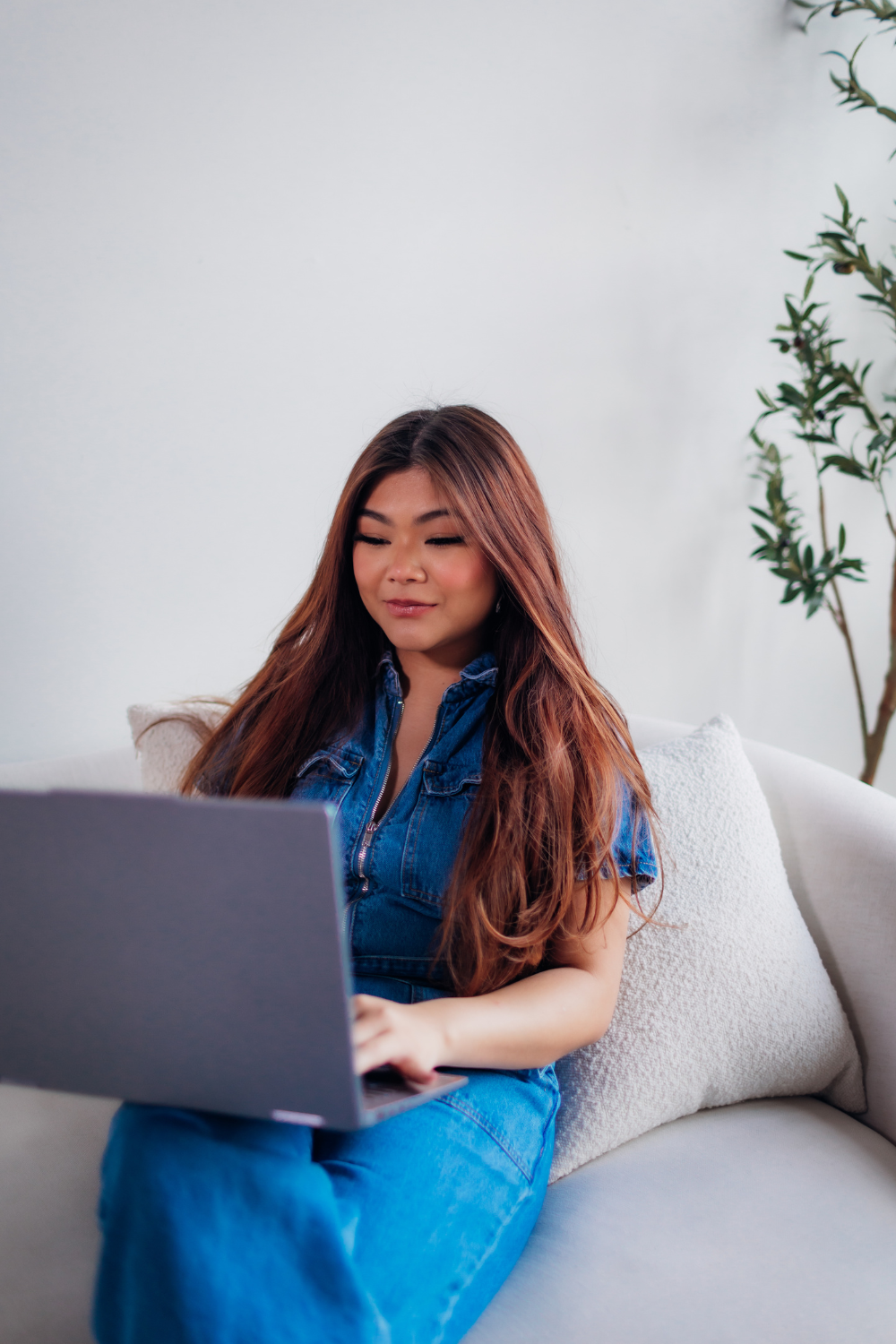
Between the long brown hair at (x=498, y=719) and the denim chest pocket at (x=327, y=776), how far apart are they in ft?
0.09

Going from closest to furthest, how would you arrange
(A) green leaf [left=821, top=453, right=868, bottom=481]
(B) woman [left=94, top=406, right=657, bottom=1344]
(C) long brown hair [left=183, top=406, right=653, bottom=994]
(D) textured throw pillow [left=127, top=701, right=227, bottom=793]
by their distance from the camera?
(B) woman [left=94, top=406, right=657, bottom=1344] → (C) long brown hair [left=183, top=406, right=653, bottom=994] → (D) textured throw pillow [left=127, top=701, right=227, bottom=793] → (A) green leaf [left=821, top=453, right=868, bottom=481]

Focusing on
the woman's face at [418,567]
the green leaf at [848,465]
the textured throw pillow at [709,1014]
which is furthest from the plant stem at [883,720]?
the woman's face at [418,567]

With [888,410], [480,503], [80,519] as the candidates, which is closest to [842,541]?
[888,410]

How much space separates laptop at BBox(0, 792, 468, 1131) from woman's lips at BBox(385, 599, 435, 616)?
0.52m

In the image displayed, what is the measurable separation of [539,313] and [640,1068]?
1.30 metres

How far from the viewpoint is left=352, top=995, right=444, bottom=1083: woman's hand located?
2.27 ft

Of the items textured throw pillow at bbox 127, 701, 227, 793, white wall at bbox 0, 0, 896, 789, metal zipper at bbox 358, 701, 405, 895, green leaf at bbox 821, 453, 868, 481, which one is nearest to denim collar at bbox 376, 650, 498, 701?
metal zipper at bbox 358, 701, 405, 895

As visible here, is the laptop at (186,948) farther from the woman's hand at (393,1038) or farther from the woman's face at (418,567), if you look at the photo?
the woman's face at (418,567)

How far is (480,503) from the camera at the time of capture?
3.33ft

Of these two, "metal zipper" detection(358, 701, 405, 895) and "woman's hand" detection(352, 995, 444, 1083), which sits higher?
"metal zipper" detection(358, 701, 405, 895)

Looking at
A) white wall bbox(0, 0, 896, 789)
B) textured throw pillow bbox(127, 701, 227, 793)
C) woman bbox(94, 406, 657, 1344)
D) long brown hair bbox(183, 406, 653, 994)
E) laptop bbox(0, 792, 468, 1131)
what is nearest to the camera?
laptop bbox(0, 792, 468, 1131)

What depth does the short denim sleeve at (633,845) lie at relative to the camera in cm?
98

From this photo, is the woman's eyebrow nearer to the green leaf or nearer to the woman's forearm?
the woman's forearm

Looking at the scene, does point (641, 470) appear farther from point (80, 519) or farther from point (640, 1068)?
point (640, 1068)
